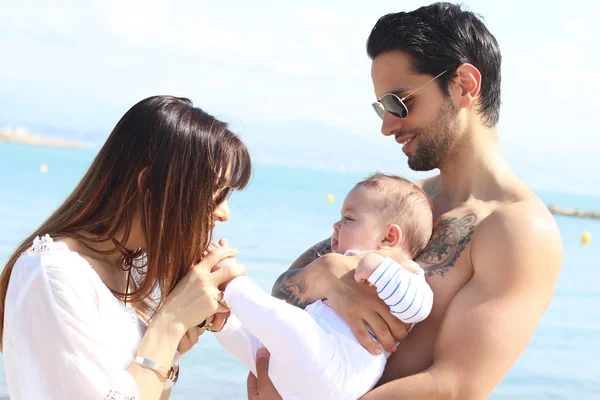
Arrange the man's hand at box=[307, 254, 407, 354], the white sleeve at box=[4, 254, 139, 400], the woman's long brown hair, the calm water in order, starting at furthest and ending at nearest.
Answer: the calm water → the man's hand at box=[307, 254, 407, 354] → the woman's long brown hair → the white sleeve at box=[4, 254, 139, 400]

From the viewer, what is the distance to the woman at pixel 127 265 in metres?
2.93

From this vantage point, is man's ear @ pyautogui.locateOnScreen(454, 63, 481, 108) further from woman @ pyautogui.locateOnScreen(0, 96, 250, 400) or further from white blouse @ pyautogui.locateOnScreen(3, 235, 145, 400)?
white blouse @ pyautogui.locateOnScreen(3, 235, 145, 400)

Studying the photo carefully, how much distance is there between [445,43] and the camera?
153 inches

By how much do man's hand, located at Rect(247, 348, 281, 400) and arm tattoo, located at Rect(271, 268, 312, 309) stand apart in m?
0.29

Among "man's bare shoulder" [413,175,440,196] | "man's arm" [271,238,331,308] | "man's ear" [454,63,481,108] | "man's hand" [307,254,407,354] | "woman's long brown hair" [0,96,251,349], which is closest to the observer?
"woman's long brown hair" [0,96,251,349]

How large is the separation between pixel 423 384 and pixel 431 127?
4.21 ft

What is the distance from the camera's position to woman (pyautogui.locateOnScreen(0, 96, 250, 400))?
9.62 ft

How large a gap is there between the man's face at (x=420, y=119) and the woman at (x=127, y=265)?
0.94 metres

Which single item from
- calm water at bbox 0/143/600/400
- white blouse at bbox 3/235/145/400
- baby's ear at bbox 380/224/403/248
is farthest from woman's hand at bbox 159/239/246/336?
calm water at bbox 0/143/600/400

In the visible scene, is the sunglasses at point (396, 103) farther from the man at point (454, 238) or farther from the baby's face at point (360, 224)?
the baby's face at point (360, 224)

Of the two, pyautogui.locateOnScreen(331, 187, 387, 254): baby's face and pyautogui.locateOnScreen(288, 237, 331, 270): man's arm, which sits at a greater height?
pyautogui.locateOnScreen(331, 187, 387, 254): baby's face

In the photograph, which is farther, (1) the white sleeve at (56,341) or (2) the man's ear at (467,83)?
(2) the man's ear at (467,83)

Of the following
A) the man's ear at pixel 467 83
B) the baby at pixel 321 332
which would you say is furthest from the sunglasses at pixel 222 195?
the man's ear at pixel 467 83

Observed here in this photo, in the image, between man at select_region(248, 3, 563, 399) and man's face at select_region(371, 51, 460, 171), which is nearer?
man at select_region(248, 3, 563, 399)
